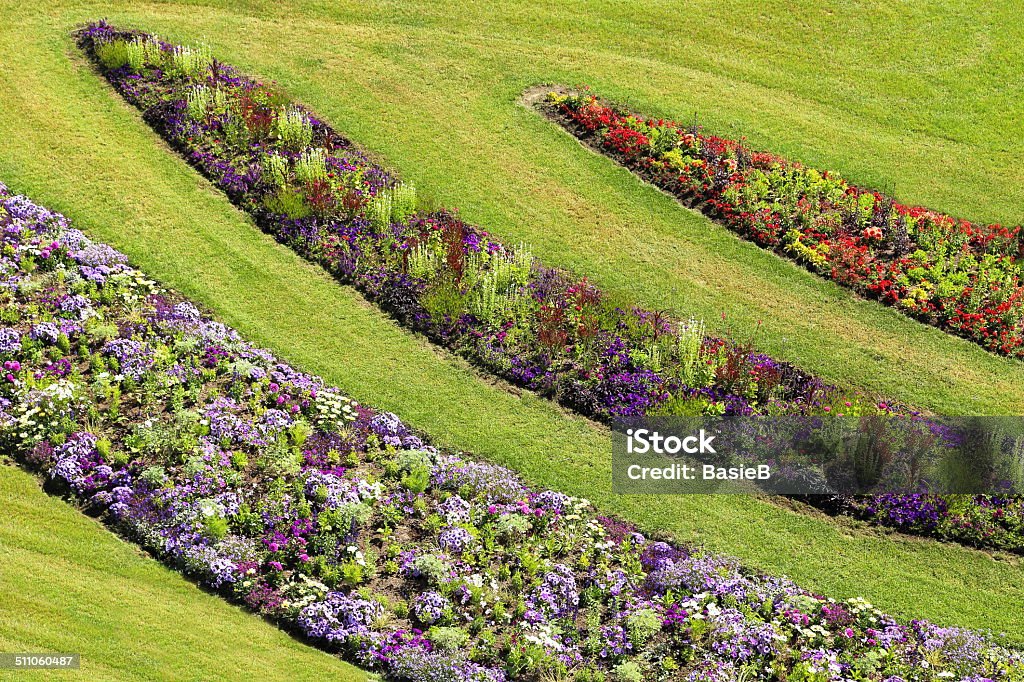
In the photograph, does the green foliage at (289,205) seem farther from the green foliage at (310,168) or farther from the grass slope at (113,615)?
the grass slope at (113,615)

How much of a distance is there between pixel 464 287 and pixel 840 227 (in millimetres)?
9075

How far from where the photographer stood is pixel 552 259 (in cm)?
2367

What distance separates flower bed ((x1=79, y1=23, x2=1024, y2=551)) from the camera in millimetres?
20375

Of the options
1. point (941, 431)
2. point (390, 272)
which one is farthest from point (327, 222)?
point (941, 431)

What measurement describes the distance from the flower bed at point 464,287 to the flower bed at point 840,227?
370 centimetres

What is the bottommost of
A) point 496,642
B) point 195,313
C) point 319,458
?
point 496,642

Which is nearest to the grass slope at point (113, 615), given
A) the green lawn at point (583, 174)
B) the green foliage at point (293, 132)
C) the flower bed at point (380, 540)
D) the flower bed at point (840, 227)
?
the flower bed at point (380, 540)

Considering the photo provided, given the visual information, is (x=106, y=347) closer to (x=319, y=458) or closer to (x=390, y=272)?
(x=319, y=458)

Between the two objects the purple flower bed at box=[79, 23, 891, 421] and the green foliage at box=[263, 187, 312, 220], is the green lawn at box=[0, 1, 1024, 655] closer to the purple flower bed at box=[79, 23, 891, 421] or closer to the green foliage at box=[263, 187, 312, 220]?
the purple flower bed at box=[79, 23, 891, 421]

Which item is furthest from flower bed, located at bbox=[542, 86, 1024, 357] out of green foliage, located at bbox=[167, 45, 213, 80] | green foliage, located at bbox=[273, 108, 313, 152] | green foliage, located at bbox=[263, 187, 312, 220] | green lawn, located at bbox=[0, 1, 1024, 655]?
green foliage, located at bbox=[167, 45, 213, 80]

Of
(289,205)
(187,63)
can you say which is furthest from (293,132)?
(187,63)

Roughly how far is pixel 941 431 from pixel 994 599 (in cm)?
368

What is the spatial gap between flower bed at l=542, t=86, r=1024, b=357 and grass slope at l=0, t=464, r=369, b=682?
14589 millimetres

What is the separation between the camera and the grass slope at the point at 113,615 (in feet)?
45.7
